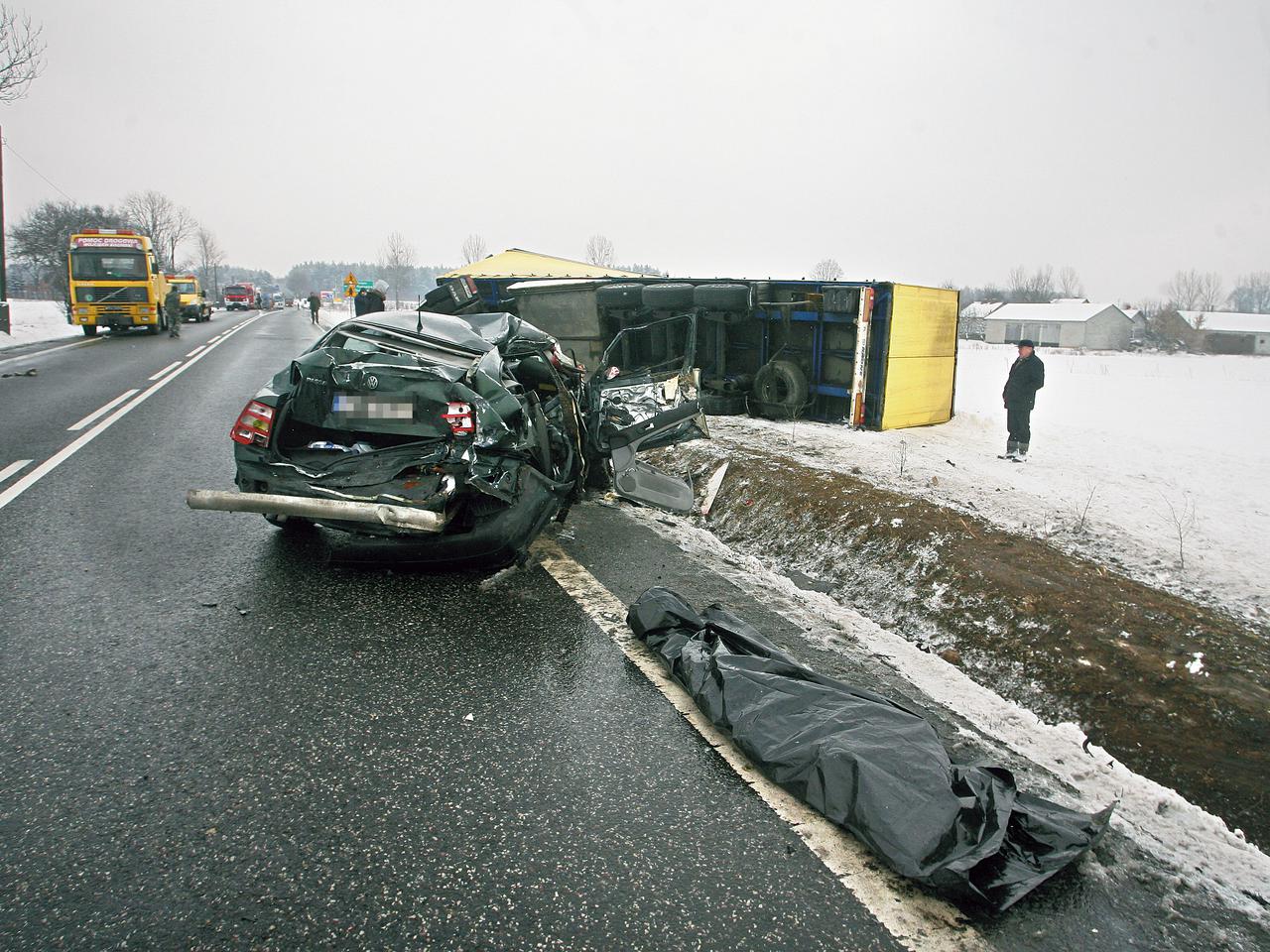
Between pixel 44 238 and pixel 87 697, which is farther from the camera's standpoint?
pixel 44 238

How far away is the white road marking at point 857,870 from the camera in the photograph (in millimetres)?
1953

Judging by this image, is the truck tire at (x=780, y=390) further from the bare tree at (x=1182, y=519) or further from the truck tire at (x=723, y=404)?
the bare tree at (x=1182, y=519)

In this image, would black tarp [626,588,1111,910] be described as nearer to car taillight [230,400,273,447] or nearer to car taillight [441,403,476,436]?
car taillight [441,403,476,436]

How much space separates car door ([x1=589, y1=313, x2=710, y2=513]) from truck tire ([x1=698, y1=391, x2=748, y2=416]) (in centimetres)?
518

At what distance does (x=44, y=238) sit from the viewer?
56.5 metres

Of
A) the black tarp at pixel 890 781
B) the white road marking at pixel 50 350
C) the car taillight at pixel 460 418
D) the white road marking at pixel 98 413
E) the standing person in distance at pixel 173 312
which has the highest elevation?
the standing person in distance at pixel 173 312

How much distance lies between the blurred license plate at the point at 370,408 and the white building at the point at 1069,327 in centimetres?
8364

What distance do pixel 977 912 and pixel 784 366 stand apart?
Result: 950 cm

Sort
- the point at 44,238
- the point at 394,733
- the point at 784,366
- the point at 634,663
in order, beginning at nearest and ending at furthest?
the point at 394,733 < the point at 634,663 < the point at 784,366 < the point at 44,238

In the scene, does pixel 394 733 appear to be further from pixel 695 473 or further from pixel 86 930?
pixel 695 473

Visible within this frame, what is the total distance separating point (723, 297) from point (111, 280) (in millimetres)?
20677

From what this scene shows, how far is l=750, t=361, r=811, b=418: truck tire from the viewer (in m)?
10.9

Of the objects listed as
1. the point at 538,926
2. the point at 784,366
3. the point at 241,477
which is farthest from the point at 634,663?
the point at 784,366

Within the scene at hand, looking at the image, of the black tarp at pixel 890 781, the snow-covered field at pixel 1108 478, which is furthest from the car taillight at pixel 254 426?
the snow-covered field at pixel 1108 478
